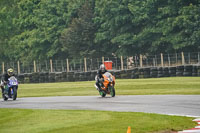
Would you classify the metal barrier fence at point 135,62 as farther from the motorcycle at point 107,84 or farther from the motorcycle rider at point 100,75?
the motorcycle at point 107,84

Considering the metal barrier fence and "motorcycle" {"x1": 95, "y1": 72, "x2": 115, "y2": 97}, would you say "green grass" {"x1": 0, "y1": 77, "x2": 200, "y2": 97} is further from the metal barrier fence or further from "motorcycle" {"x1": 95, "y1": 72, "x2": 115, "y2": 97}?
the metal barrier fence

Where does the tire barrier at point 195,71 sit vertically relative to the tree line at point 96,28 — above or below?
below

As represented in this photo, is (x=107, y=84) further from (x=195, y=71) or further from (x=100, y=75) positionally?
(x=195, y=71)

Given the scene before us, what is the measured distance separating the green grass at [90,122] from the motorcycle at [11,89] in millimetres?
8686

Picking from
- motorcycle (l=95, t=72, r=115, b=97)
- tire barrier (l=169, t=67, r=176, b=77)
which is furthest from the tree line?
motorcycle (l=95, t=72, r=115, b=97)

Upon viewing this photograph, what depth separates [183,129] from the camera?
12070mm

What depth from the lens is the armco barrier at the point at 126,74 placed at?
36.6m

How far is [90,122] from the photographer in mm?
13695

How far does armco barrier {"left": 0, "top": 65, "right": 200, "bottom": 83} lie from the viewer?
1439 inches

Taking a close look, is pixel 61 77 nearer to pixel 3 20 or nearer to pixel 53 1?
pixel 53 1

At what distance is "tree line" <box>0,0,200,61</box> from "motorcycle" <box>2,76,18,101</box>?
29.3 meters

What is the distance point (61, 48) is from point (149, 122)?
2205 inches

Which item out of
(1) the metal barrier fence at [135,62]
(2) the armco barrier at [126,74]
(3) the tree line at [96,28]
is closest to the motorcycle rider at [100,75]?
(2) the armco barrier at [126,74]

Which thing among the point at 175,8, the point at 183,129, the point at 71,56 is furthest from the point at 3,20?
the point at 183,129
